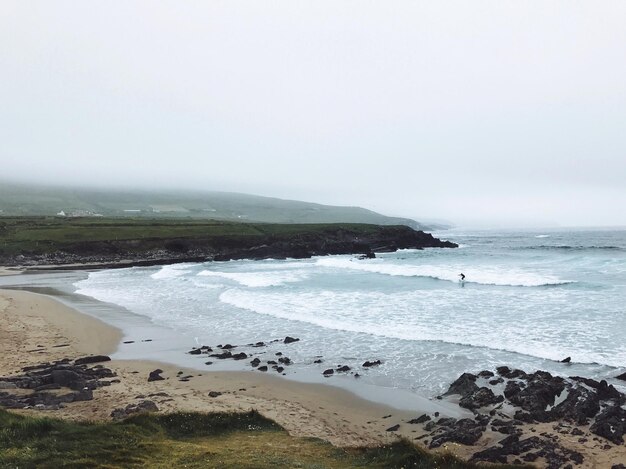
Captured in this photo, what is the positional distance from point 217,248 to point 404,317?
57.1 metres

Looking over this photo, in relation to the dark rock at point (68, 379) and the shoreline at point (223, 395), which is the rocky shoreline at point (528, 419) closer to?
the shoreline at point (223, 395)

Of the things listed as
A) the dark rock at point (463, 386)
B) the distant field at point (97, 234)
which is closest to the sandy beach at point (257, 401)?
the dark rock at point (463, 386)

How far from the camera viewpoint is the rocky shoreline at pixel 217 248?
6412 cm

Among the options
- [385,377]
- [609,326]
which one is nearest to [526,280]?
[609,326]

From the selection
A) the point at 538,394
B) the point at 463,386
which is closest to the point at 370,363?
the point at 463,386

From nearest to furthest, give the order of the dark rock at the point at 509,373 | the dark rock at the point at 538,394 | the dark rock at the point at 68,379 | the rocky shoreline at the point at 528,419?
the rocky shoreline at the point at 528,419 → the dark rock at the point at 538,394 → the dark rock at the point at 68,379 → the dark rock at the point at 509,373

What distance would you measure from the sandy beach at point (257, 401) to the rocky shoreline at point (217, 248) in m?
43.8

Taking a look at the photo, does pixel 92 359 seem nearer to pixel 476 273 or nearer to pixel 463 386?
pixel 463 386

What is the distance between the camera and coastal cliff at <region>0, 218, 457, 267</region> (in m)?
65.8

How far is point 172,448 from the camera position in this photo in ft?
29.7

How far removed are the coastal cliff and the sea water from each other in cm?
2156

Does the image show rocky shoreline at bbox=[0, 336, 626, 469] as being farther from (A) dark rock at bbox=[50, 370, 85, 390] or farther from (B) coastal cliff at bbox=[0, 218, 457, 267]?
(B) coastal cliff at bbox=[0, 218, 457, 267]

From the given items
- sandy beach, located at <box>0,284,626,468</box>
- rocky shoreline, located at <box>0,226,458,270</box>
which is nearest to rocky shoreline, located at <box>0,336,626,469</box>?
sandy beach, located at <box>0,284,626,468</box>

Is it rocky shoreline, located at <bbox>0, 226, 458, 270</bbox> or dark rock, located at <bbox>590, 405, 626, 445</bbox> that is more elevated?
dark rock, located at <bbox>590, 405, 626, 445</bbox>
